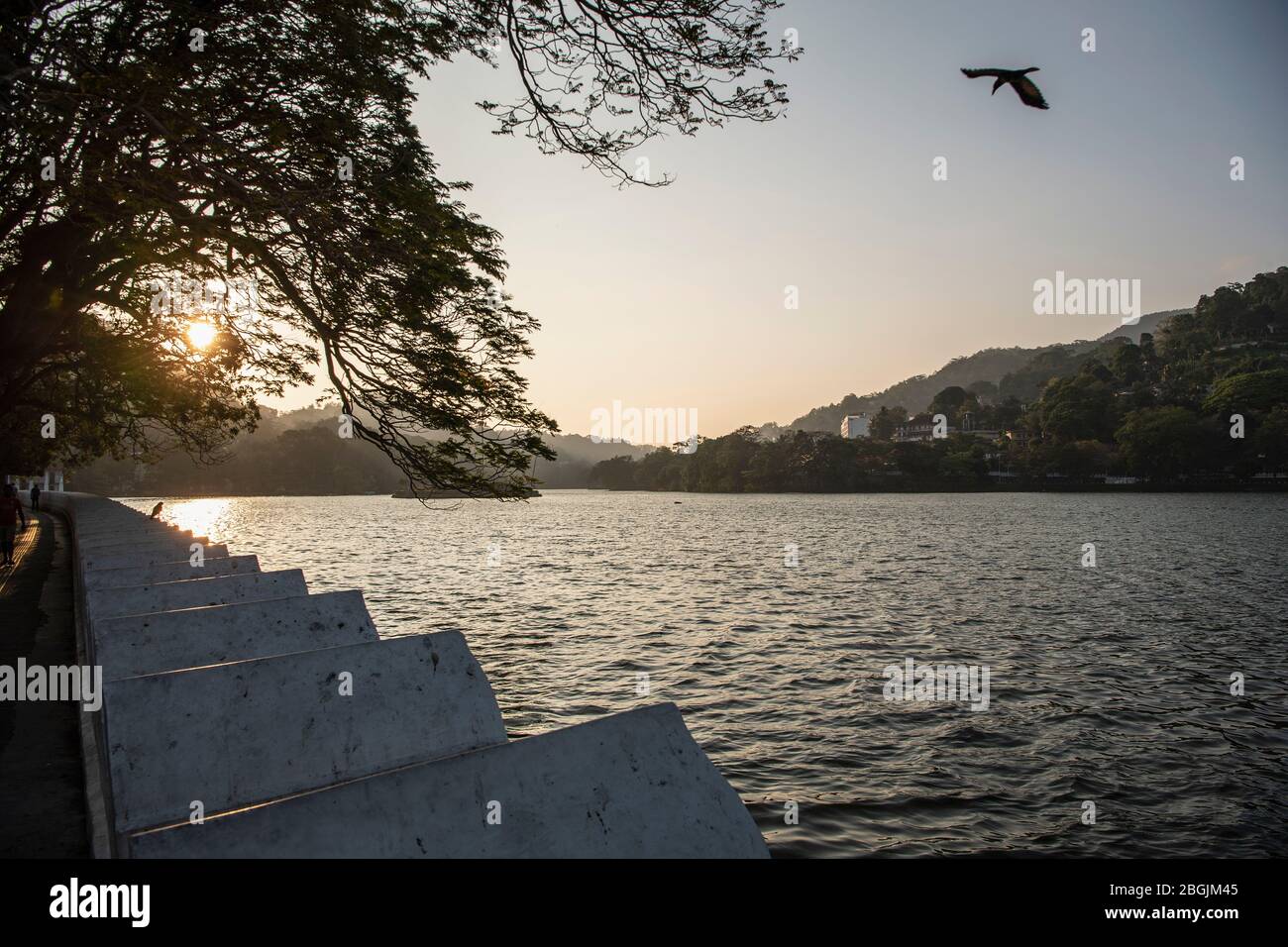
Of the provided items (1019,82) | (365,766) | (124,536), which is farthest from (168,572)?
(1019,82)

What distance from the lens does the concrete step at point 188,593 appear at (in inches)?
301

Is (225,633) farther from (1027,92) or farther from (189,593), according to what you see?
(1027,92)

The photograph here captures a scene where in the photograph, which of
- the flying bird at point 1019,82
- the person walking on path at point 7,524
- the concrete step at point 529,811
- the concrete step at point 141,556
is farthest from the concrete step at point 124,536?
the flying bird at point 1019,82

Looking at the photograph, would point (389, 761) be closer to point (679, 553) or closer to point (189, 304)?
point (189, 304)

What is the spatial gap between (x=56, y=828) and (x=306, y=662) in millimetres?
2518

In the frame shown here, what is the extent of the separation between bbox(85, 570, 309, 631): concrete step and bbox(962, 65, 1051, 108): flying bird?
906 centimetres

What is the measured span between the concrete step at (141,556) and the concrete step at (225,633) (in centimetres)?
454

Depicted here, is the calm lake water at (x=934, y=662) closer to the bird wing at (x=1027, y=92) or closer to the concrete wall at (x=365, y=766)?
the concrete wall at (x=365, y=766)

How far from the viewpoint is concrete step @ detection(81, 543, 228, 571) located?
413 inches

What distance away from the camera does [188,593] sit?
26.9 feet

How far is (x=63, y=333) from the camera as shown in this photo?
14.3 m

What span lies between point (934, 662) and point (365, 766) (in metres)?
15.2

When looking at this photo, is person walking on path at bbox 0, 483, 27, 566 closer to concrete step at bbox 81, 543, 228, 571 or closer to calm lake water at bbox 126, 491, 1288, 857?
calm lake water at bbox 126, 491, 1288, 857

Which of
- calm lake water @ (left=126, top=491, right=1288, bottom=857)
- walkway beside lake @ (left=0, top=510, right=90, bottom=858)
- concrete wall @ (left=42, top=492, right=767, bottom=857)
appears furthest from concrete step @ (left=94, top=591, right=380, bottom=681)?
calm lake water @ (left=126, top=491, right=1288, bottom=857)
